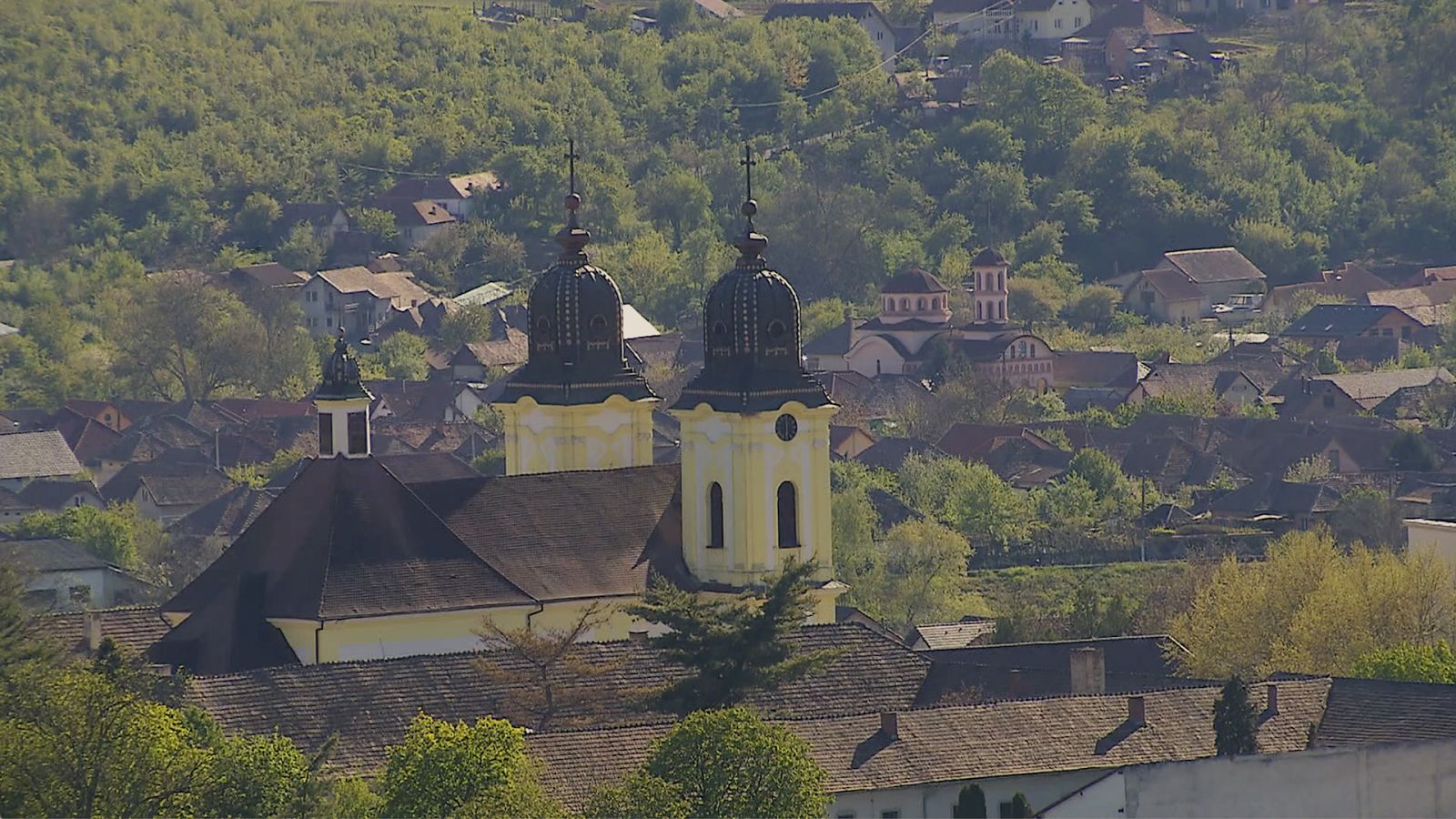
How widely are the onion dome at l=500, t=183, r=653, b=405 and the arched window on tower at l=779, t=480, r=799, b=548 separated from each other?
3118 millimetres

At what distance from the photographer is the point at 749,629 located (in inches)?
1841

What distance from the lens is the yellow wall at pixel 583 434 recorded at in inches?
2253

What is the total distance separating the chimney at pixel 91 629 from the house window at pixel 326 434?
321 cm

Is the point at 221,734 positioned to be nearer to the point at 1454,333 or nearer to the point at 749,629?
the point at 749,629

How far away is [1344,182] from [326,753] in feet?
Answer: 362

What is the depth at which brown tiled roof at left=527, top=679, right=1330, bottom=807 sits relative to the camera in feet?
140

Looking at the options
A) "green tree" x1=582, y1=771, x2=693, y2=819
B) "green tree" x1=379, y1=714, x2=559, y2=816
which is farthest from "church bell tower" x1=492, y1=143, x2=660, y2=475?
"green tree" x1=582, y1=771, x2=693, y2=819

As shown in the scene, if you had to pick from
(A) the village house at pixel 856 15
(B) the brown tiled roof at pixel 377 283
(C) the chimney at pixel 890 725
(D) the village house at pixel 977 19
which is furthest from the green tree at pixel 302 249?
(C) the chimney at pixel 890 725

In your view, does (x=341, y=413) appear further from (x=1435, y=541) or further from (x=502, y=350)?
(x=502, y=350)

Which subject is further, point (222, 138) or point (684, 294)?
point (222, 138)

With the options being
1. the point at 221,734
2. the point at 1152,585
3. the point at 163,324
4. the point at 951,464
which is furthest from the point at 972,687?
the point at 163,324

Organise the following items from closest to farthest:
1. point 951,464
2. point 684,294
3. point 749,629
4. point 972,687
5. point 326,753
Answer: point 326,753 < point 749,629 < point 972,687 < point 951,464 < point 684,294

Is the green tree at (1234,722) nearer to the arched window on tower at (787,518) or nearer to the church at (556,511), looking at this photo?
the church at (556,511)

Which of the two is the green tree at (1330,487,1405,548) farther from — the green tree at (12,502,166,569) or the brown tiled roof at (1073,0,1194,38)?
the brown tiled roof at (1073,0,1194,38)
